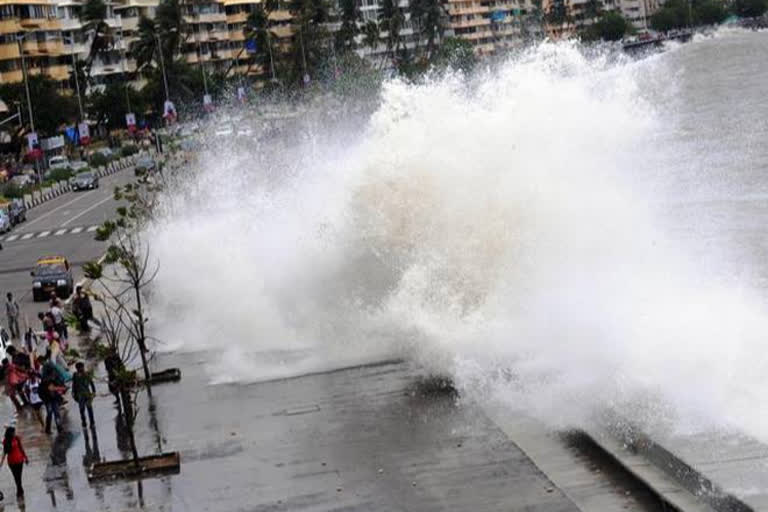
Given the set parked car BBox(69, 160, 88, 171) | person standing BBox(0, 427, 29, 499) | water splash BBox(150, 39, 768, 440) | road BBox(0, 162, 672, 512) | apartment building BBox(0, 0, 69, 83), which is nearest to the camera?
road BBox(0, 162, 672, 512)

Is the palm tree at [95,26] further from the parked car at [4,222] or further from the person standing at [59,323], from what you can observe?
the person standing at [59,323]

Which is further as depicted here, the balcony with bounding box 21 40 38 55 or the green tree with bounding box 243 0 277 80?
the green tree with bounding box 243 0 277 80

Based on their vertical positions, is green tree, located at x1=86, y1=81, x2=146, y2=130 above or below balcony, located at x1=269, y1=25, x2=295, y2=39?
below

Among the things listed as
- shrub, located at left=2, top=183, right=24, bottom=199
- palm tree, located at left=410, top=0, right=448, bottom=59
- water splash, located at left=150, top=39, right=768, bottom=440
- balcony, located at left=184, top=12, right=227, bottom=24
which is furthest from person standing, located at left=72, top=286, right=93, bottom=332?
palm tree, located at left=410, top=0, right=448, bottom=59

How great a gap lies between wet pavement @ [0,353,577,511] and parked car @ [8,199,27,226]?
53733 millimetres

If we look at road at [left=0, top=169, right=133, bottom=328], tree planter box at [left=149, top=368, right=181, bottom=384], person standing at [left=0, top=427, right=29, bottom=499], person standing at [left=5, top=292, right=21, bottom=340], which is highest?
person standing at [left=0, top=427, right=29, bottom=499]

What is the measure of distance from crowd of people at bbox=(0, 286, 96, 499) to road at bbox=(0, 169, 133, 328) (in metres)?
8.32

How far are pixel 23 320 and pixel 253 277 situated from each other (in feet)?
40.0

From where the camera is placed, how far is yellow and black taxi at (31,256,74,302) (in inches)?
1938

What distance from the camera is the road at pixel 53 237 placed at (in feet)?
181

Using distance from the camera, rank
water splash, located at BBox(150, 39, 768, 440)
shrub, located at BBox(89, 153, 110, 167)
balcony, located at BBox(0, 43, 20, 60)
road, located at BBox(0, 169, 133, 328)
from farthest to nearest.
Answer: balcony, located at BBox(0, 43, 20, 60)
shrub, located at BBox(89, 153, 110, 167)
road, located at BBox(0, 169, 133, 328)
water splash, located at BBox(150, 39, 768, 440)

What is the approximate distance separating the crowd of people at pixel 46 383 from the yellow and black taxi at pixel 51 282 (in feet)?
36.2

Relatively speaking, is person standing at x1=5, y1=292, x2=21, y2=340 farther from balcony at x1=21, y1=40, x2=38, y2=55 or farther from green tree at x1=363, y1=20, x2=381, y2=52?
green tree at x1=363, y1=20, x2=381, y2=52

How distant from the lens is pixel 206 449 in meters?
23.3
